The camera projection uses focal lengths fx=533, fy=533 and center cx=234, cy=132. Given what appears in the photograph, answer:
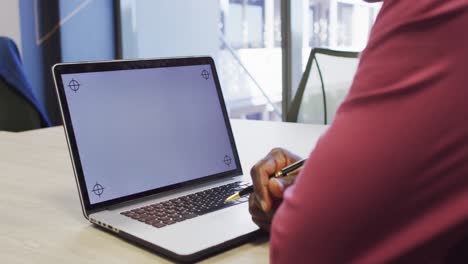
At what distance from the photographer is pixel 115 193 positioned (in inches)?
33.5

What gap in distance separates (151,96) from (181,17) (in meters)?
3.53

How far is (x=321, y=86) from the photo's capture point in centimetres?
225

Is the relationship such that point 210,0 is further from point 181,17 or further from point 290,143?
point 290,143

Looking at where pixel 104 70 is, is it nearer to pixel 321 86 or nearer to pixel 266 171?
pixel 266 171

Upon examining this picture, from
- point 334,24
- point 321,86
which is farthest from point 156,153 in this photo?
point 334,24

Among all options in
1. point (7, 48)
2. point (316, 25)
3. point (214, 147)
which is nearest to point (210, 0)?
point (316, 25)

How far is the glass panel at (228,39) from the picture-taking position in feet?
13.8

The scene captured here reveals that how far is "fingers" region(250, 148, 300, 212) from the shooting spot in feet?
2.33

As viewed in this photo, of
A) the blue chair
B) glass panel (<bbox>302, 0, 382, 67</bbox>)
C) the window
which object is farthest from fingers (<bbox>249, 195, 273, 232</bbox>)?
glass panel (<bbox>302, 0, 382, 67</bbox>)

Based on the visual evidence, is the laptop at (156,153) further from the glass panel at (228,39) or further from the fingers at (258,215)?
the glass panel at (228,39)

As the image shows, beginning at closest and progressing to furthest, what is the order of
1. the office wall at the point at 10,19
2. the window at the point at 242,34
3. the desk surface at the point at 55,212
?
the desk surface at the point at 55,212, the office wall at the point at 10,19, the window at the point at 242,34

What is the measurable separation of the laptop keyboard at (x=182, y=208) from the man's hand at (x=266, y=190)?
0.11m

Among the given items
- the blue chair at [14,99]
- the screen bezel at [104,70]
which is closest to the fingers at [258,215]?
the screen bezel at [104,70]

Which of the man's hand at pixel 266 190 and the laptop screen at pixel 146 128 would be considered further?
the laptop screen at pixel 146 128
